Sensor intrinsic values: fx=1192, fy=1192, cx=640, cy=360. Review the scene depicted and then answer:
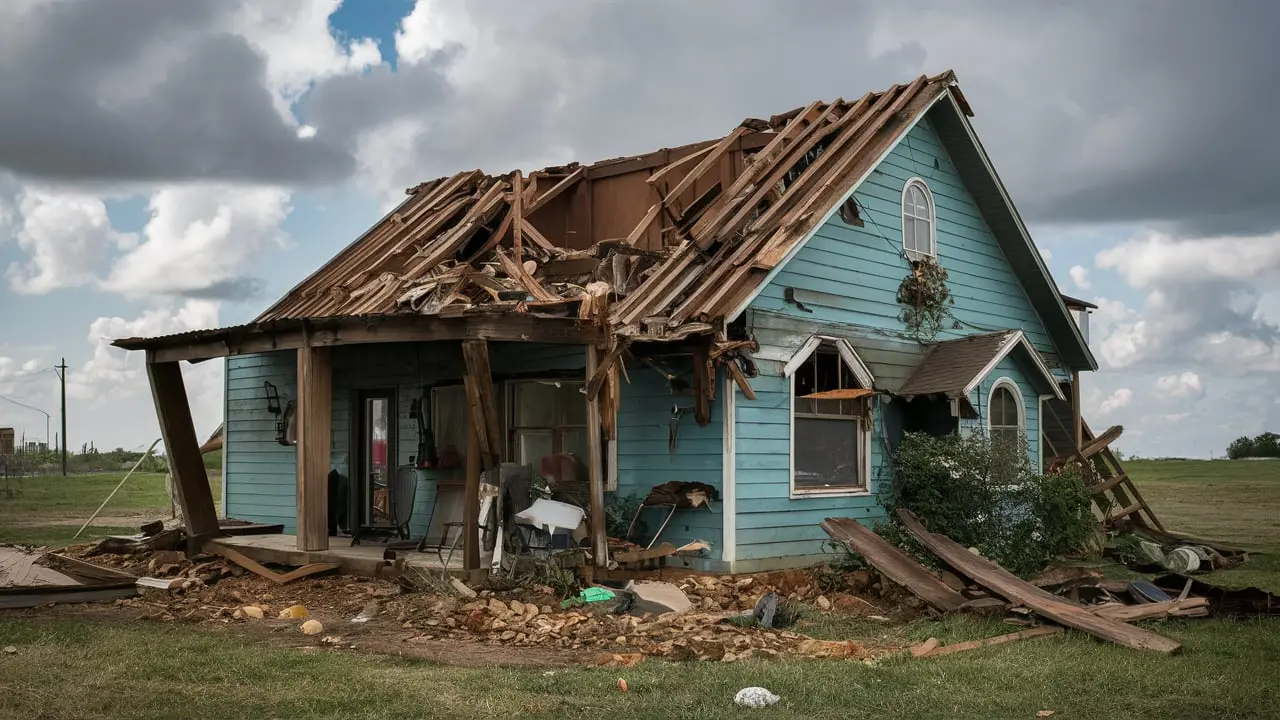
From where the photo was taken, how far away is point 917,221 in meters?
16.3

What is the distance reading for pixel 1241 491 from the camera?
1335 inches

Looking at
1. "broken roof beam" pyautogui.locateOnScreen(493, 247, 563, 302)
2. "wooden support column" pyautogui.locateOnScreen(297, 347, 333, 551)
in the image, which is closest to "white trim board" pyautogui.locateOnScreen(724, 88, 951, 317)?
"broken roof beam" pyautogui.locateOnScreen(493, 247, 563, 302)

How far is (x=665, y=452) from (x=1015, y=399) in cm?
625

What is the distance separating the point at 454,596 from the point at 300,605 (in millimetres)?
1702

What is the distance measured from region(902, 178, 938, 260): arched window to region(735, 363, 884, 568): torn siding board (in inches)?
119

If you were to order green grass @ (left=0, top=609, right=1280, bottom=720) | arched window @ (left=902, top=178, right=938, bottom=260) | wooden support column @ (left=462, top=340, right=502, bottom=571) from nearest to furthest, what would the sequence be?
1. green grass @ (left=0, top=609, right=1280, bottom=720)
2. wooden support column @ (left=462, top=340, right=502, bottom=571)
3. arched window @ (left=902, top=178, right=938, bottom=260)

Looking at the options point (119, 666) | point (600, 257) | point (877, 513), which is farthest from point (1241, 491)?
point (119, 666)

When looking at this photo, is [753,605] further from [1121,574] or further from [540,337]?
[1121,574]

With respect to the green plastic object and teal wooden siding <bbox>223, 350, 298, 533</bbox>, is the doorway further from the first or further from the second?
the green plastic object

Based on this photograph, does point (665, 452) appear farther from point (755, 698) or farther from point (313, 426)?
point (755, 698)

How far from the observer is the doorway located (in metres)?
16.2

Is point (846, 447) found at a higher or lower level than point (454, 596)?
higher

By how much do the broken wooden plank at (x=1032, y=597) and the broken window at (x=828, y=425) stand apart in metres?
1.33

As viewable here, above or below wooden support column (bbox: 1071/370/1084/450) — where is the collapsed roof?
above
